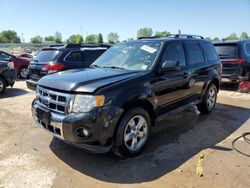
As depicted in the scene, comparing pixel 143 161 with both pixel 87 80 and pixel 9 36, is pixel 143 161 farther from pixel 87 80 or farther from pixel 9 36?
pixel 9 36

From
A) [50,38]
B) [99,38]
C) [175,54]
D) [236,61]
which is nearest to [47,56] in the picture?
[175,54]

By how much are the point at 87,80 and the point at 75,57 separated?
447cm

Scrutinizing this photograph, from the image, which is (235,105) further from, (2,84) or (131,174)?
(2,84)

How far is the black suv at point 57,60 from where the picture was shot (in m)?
7.41

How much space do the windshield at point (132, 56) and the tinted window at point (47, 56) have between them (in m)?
2.90

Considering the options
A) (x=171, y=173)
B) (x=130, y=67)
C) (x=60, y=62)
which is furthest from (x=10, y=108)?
(x=171, y=173)

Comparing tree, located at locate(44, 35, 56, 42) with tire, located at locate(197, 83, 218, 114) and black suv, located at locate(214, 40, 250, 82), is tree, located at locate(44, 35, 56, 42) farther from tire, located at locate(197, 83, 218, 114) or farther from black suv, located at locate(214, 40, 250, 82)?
tire, located at locate(197, 83, 218, 114)

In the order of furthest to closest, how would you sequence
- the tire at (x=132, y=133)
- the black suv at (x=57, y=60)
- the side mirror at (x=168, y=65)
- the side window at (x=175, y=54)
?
the black suv at (x=57, y=60)
the side window at (x=175, y=54)
the side mirror at (x=168, y=65)
the tire at (x=132, y=133)

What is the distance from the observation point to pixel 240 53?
8.77m

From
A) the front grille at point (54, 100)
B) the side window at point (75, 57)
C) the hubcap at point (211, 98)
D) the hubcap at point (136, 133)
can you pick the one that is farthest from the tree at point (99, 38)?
the hubcap at point (136, 133)

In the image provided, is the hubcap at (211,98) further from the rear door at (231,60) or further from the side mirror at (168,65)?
the rear door at (231,60)

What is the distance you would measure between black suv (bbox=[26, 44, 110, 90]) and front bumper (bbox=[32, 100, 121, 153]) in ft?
13.7

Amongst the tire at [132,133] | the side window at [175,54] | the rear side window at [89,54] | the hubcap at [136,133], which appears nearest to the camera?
the tire at [132,133]

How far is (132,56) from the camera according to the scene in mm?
4645
